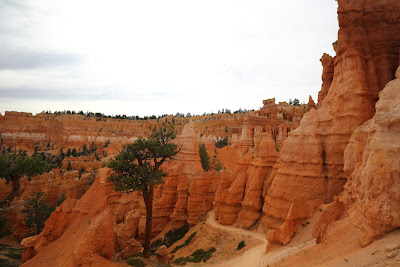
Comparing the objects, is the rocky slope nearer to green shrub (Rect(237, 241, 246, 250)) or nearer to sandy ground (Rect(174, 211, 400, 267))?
sandy ground (Rect(174, 211, 400, 267))

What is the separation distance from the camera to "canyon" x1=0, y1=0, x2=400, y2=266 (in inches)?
290

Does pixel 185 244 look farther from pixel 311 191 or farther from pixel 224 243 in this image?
pixel 311 191

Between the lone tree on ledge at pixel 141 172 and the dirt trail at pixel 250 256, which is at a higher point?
the lone tree on ledge at pixel 141 172

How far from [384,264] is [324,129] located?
13.9m

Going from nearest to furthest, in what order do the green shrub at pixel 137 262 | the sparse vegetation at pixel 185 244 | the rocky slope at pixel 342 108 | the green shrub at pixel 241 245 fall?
the green shrub at pixel 137 262 → the rocky slope at pixel 342 108 → the green shrub at pixel 241 245 → the sparse vegetation at pixel 185 244

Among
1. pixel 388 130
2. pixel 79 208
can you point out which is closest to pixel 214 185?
pixel 79 208

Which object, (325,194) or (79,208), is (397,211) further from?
(79,208)

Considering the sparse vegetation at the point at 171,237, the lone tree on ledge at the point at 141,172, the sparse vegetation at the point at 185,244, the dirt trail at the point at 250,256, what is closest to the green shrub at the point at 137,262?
the lone tree on ledge at the point at 141,172

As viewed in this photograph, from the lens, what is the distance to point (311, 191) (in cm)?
1756

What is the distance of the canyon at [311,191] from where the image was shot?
7.36 m

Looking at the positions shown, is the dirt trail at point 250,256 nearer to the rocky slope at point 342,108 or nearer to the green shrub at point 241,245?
the green shrub at point 241,245

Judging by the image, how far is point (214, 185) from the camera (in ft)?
93.5

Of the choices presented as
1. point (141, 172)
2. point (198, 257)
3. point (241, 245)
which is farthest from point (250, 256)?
point (141, 172)

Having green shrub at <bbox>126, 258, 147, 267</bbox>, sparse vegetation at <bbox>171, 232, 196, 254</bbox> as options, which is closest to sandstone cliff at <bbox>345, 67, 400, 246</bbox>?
green shrub at <bbox>126, 258, 147, 267</bbox>
